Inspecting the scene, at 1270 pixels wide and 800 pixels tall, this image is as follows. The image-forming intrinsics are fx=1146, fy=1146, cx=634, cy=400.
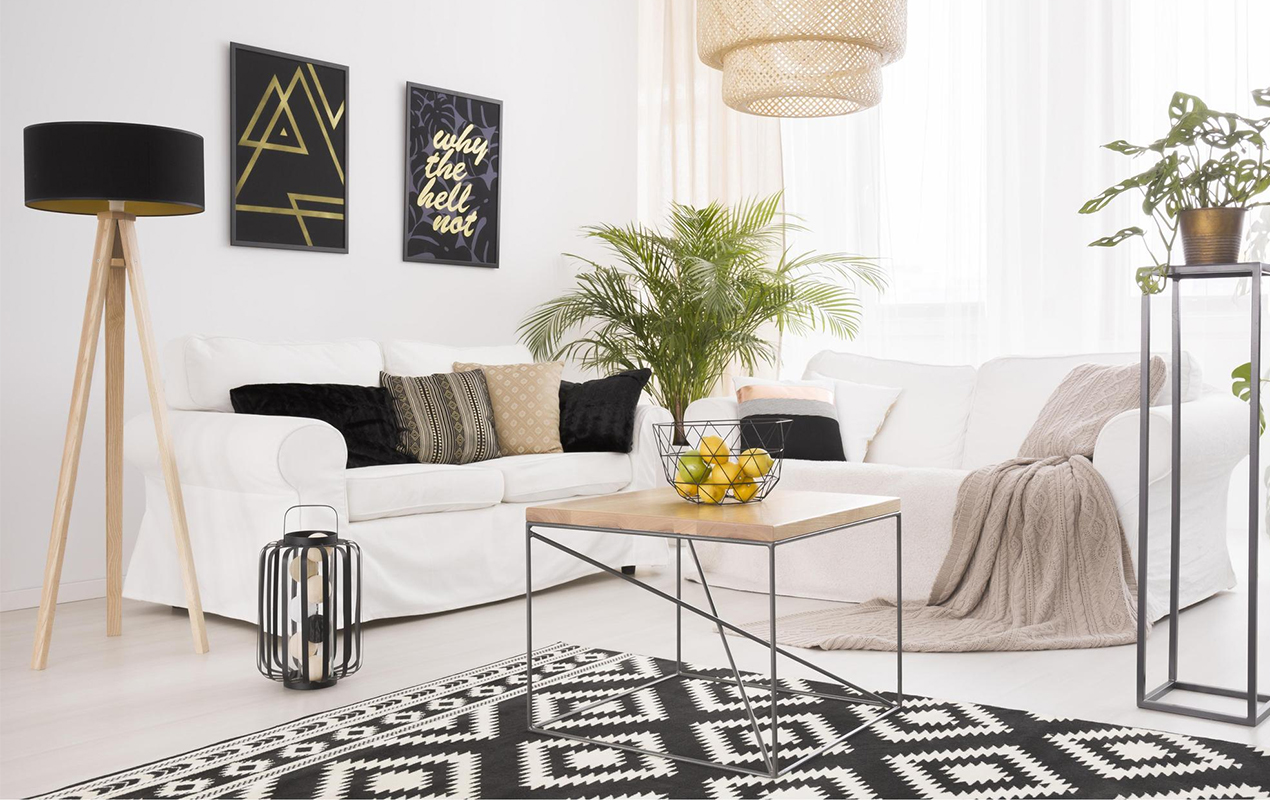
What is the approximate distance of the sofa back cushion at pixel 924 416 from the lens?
439 centimetres

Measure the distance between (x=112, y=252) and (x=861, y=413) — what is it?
2.69 m

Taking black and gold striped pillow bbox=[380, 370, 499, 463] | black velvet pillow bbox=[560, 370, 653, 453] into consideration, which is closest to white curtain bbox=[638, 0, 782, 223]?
black velvet pillow bbox=[560, 370, 653, 453]

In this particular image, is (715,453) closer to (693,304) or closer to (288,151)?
(693,304)

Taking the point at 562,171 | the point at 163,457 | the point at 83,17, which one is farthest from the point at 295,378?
the point at 562,171

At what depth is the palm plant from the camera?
500 centimetres

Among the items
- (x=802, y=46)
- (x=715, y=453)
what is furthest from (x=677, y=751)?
(x=802, y=46)

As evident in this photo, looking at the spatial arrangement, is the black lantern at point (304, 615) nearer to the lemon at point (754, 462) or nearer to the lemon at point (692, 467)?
the lemon at point (692, 467)

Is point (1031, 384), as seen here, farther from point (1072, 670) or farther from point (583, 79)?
point (583, 79)

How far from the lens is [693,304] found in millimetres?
4996

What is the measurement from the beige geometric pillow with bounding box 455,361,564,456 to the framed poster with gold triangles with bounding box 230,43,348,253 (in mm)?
919

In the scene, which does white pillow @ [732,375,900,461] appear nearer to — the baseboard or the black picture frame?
the black picture frame

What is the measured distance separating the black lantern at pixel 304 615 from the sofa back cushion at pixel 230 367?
0.99 meters

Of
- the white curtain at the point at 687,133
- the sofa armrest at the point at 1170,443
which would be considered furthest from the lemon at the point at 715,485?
the white curtain at the point at 687,133

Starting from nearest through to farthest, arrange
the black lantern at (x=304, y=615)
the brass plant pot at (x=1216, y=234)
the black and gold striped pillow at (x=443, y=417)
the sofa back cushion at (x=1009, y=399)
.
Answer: the brass plant pot at (x=1216, y=234), the black lantern at (x=304, y=615), the black and gold striped pillow at (x=443, y=417), the sofa back cushion at (x=1009, y=399)
